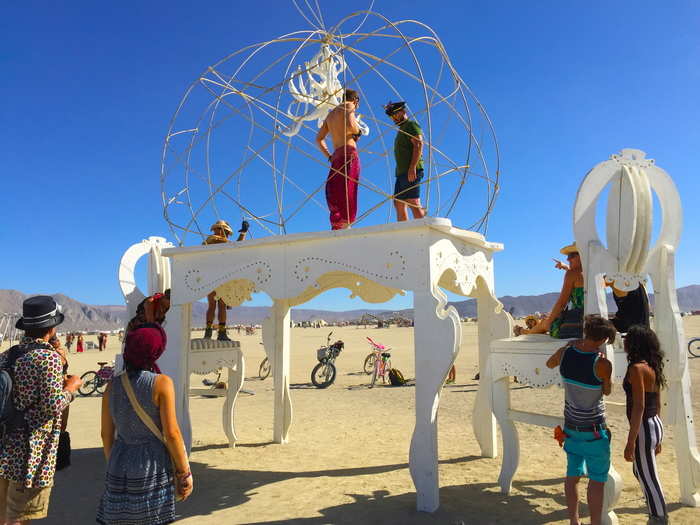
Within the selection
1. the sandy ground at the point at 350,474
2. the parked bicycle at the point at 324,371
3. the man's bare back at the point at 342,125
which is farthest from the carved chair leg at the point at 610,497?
the parked bicycle at the point at 324,371

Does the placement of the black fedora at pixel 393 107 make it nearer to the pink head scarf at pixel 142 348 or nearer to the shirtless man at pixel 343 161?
the shirtless man at pixel 343 161

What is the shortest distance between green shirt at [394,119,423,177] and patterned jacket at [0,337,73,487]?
11.6 ft

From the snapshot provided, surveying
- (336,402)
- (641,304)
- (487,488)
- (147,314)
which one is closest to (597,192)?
(641,304)

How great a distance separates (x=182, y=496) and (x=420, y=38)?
447cm

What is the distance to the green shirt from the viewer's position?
16.3 ft

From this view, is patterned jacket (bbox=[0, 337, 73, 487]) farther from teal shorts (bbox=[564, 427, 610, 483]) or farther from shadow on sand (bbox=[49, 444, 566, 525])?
teal shorts (bbox=[564, 427, 610, 483])

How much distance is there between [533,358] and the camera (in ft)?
14.6

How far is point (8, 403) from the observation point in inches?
114

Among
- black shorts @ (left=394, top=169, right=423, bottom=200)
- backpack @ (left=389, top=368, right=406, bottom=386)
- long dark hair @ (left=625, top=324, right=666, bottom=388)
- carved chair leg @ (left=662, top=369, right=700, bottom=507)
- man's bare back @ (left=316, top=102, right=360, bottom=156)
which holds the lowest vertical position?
backpack @ (left=389, top=368, right=406, bottom=386)

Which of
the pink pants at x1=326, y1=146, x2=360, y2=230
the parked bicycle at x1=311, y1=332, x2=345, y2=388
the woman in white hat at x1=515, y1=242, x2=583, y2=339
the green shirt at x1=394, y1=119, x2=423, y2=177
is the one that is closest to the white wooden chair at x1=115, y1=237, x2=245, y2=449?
the pink pants at x1=326, y1=146, x2=360, y2=230

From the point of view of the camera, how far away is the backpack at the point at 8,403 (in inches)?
113

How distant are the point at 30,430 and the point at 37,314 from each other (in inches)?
27.7

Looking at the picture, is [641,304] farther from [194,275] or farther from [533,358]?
[194,275]

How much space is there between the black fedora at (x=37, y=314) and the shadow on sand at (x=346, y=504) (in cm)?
225
